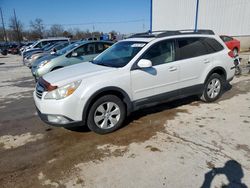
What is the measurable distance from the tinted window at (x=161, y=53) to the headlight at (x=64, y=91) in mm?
1436

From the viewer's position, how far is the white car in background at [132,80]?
3.75 meters

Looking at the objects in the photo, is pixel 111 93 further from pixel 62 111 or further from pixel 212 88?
pixel 212 88

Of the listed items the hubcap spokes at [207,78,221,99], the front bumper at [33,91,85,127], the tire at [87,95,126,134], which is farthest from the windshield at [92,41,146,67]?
the hubcap spokes at [207,78,221,99]

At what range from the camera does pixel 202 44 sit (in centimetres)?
520

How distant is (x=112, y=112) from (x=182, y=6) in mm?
22630

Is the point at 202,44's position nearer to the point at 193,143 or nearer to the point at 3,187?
the point at 193,143

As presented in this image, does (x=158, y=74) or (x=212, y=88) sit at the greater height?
(x=158, y=74)

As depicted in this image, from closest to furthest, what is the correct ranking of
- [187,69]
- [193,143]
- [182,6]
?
[193,143]
[187,69]
[182,6]

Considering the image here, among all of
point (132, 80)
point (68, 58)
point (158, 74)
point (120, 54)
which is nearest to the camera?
point (132, 80)

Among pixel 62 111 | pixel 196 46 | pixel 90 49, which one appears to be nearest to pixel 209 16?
pixel 90 49

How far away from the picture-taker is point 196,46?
5082 millimetres

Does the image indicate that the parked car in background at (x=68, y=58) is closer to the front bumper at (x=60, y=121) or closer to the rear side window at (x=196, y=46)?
the rear side window at (x=196, y=46)

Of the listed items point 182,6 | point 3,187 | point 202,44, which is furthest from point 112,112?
point 182,6

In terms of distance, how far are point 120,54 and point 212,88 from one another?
97.1 inches
